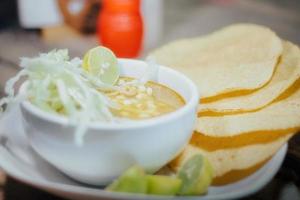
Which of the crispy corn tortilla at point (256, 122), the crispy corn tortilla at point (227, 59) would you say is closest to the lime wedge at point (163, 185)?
the crispy corn tortilla at point (256, 122)

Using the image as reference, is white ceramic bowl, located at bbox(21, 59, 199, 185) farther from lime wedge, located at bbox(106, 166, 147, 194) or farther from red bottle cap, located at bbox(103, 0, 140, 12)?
red bottle cap, located at bbox(103, 0, 140, 12)

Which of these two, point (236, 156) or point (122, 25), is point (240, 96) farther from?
point (122, 25)

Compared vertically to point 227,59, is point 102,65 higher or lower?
higher

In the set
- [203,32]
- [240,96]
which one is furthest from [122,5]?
[240,96]

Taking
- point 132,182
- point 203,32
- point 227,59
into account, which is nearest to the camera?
point 132,182

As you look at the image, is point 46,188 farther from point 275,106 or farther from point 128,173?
point 275,106

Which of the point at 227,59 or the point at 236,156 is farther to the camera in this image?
the point at 227,59

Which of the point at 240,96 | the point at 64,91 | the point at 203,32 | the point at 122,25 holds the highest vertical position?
the point at 64,91

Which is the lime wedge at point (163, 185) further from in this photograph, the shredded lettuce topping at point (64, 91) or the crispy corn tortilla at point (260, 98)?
the crispy corn tortilla at point (260, 98)
